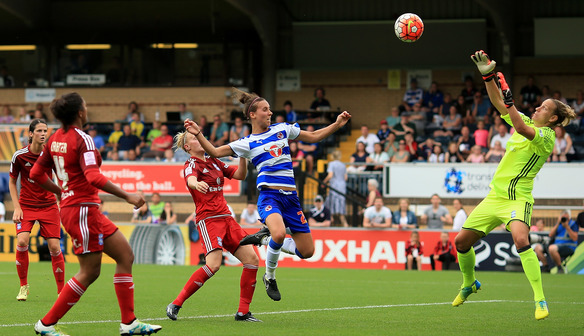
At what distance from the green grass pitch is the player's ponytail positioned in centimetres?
186

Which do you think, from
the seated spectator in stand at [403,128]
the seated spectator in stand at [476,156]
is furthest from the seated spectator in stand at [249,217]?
the seated spectator in stand at [476,156]

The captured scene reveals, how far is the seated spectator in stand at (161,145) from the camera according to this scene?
80.5 ft

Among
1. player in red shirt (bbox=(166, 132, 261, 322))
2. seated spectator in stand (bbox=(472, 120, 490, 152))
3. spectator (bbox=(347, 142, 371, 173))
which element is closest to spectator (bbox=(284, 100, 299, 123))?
spectator (bbox=(347, 142, 371, 173))

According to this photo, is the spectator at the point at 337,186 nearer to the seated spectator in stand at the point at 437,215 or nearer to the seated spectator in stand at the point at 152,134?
the seated spectator in stand at the point at 437,215

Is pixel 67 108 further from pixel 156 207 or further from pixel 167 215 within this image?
pixel 156 207

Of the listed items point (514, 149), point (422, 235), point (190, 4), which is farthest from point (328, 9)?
point (514, 149)

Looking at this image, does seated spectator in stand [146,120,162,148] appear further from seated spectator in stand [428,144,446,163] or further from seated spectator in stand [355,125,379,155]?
seated spectator in stand [428,144,446,163]

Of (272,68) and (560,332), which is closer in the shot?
(560,332)

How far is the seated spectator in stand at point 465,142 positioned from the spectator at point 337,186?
3107 mm

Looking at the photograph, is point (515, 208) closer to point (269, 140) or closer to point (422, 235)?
point (269, 140)

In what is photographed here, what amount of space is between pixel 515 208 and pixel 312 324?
7.68 feet

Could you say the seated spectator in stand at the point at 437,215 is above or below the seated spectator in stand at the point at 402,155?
below

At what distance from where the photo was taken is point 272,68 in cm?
2955

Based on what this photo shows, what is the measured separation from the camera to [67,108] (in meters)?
6.72
